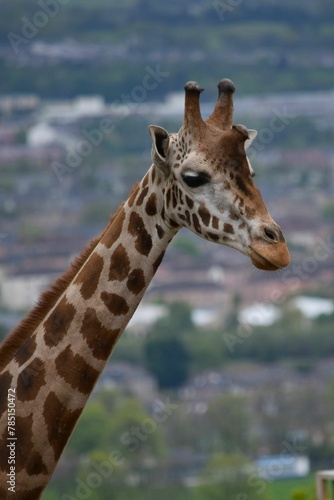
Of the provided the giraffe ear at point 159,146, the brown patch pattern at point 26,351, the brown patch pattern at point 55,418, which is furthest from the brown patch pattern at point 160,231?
the brown patch pattern at point 55,418

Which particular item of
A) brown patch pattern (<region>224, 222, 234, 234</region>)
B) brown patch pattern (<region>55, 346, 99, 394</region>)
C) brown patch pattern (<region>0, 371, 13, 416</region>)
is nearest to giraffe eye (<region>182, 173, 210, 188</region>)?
brown patch pattern (<region>224, 222, 234, 234</region>)

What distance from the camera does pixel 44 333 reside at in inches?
331

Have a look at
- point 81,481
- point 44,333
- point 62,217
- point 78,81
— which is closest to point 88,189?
point 62,217

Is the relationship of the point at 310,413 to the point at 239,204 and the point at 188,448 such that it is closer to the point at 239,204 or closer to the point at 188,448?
the point at 188,448

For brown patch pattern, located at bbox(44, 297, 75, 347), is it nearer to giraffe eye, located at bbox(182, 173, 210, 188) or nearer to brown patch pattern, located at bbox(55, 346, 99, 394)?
brown patch pattern, located at bbox(55, 346, 99, 394)

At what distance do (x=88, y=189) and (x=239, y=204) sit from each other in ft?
425

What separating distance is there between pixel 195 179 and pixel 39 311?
3.57 feet

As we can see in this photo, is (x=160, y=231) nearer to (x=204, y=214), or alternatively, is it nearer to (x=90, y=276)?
(x=204, y=214)

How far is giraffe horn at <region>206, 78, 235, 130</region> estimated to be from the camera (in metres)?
8.30

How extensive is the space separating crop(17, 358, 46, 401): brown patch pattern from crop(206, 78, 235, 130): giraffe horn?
4.50ft

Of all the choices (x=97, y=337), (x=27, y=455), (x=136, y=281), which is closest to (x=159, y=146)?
(x=136, y=281)

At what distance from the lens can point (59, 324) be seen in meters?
8.38

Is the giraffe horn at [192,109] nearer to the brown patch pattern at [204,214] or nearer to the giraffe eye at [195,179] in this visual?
the giraffe eye at [195,179]

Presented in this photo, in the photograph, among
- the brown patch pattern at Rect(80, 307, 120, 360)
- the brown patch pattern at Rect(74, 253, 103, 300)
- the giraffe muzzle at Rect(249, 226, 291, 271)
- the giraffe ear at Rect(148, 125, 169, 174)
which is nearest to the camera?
the giraffe muzzle at Rect(249, 226, 291, 271)
